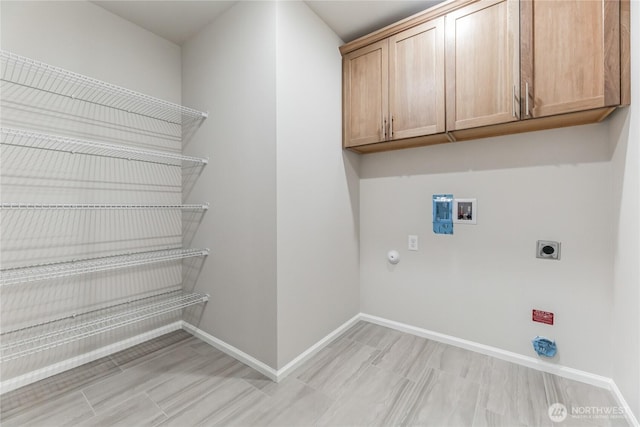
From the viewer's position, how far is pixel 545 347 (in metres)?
1.76

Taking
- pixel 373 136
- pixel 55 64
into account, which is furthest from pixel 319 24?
pixel 55 64

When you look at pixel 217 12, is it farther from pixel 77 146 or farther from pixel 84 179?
pixel 84 179

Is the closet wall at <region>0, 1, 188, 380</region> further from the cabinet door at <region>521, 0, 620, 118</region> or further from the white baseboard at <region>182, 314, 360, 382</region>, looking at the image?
the cabinet door at <region>521, 0, 620, 118</region>

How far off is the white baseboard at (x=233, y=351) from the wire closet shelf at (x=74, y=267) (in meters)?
0.63

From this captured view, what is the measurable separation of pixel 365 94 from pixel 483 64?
806mm

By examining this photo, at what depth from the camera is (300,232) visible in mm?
1897

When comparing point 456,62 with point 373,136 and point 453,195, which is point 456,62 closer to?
point 373,136

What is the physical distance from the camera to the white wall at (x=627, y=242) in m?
1.32

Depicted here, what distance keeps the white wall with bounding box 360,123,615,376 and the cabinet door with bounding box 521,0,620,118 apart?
13.7 inches

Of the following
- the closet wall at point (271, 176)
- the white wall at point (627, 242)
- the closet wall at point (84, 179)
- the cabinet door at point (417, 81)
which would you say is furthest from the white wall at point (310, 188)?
the white wall at point (627, 242)

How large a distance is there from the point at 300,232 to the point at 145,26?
2018 millimetres

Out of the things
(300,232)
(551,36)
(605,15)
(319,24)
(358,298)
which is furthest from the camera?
(358,298)

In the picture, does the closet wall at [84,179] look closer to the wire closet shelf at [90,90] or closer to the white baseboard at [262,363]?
the wire closet shelf at [90,90]

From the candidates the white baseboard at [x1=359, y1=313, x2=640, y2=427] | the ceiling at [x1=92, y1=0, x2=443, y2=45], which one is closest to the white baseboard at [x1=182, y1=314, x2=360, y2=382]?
the white baseboard at [x1=359, y1=313, x2=640, y2=427]
